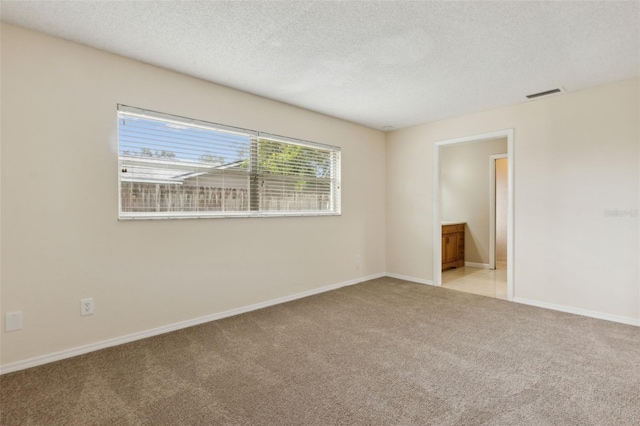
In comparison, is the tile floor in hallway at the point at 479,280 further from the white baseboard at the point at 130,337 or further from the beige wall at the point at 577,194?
the white baseboard at the point at 130,337

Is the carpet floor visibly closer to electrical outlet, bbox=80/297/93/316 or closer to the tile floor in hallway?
electrical outlet, bbox=80/297/93/316

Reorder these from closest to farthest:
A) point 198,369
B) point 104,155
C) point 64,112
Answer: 1. point 198,369
2. point 64,112
3. point 104,155

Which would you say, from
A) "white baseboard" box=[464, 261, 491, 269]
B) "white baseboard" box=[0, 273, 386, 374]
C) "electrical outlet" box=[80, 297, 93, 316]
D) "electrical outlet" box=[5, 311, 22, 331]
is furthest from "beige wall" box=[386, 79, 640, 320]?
"electrical outlet" box=[5, 311, 22, 331]

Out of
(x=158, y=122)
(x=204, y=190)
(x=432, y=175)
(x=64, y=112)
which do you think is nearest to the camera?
(x=64, y=112)

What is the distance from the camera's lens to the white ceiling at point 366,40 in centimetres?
203

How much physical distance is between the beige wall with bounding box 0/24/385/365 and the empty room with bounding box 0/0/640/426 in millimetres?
15

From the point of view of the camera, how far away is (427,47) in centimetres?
249

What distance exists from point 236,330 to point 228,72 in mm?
2385

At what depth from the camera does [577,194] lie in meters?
3.40

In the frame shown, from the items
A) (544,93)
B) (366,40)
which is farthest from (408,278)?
(366,40)

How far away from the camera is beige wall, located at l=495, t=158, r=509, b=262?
20.0 ft

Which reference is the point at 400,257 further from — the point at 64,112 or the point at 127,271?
the point at 64,112

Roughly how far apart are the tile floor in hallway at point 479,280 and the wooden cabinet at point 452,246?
5.4 inches

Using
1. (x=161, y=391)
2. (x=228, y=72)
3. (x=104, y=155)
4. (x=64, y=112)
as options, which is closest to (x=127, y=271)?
(x=104, y=155)
